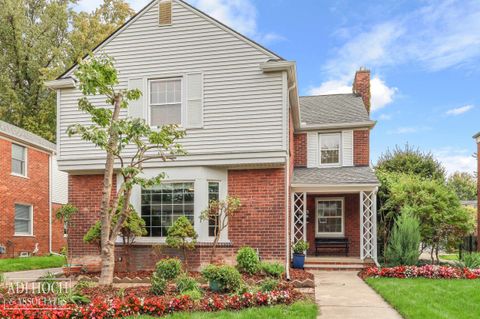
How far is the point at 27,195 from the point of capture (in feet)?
63.9

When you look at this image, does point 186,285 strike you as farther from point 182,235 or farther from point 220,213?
point 220,213

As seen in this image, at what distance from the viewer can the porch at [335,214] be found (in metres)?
13.7

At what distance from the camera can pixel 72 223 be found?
12.1m

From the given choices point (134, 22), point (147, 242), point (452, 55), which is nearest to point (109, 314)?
point (147, 242)

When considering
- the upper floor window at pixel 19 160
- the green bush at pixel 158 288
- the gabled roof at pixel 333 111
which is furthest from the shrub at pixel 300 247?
the upper floor window at pixel 19 160

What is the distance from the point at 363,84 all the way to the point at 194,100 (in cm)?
1088

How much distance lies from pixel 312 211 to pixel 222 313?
10091 mm

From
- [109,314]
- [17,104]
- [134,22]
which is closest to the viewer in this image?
[109,314]

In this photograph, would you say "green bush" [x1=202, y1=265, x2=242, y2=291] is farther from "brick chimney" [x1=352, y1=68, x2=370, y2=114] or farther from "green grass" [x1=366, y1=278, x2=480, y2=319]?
"brick chimney" [x1=352, y1=68, x2=370, y2=114]

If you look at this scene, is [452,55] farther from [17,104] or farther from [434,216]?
[17,104]

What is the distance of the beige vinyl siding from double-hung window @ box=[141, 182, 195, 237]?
3.78 feet

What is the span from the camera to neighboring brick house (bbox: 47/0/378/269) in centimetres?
1091

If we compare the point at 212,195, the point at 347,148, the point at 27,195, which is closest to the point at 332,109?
the point at 347,148

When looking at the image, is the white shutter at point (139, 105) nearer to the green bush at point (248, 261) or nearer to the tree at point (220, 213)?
the tree at point (220, 213)
